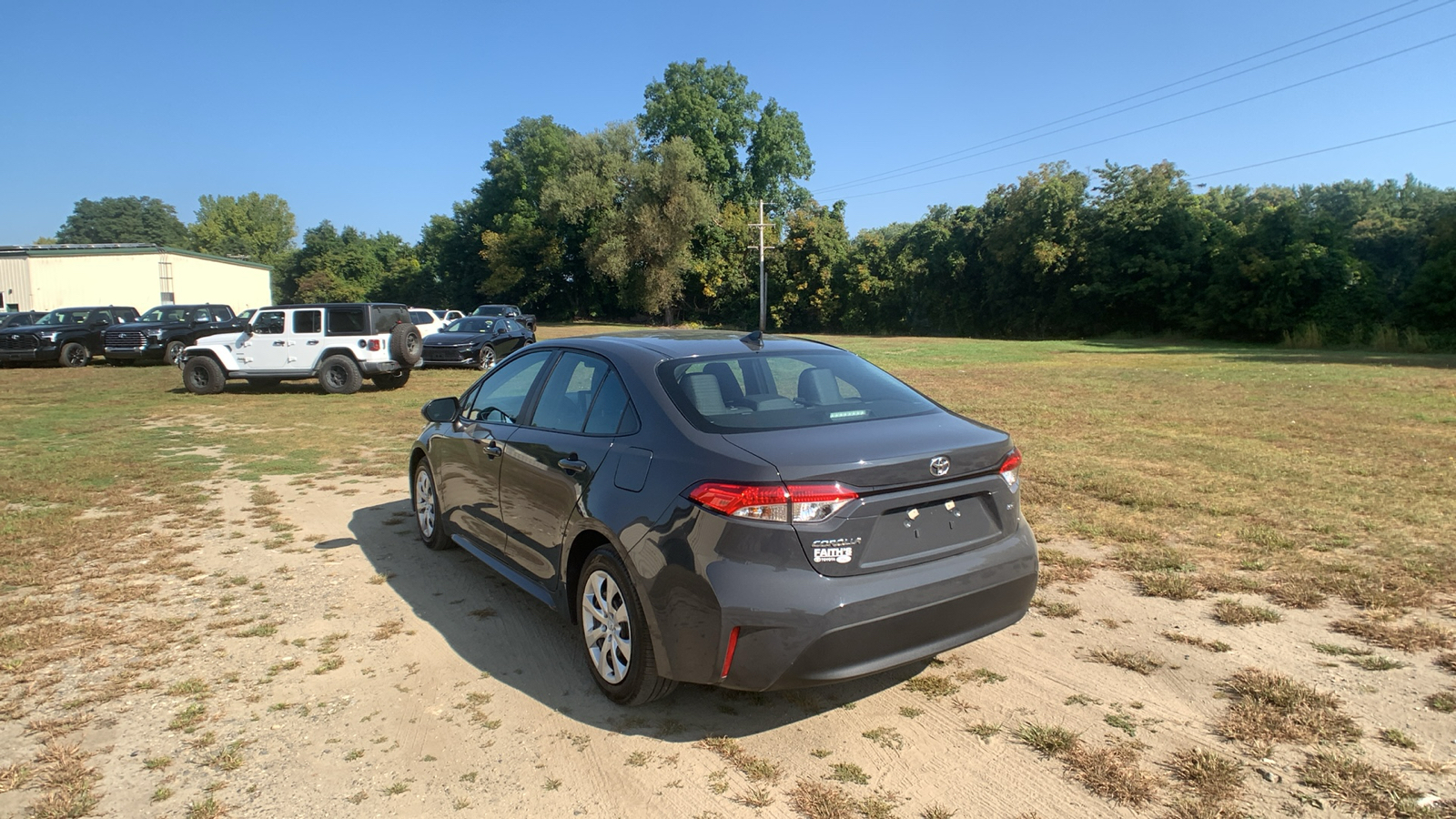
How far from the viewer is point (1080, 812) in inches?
108

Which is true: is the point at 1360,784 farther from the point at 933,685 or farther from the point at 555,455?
the point at 555,455

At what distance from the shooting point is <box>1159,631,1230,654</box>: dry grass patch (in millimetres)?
3980

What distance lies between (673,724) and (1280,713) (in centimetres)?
243

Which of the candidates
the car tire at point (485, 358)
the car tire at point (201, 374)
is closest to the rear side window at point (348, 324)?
the car tire at point (201, 374)

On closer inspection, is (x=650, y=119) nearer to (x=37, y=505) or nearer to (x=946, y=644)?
(x=37, y=505)

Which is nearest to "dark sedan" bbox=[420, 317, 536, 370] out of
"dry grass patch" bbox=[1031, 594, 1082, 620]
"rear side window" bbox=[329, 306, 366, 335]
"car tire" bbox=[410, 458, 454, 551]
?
"rear side window" bbox=[329, 306, 366, 335]

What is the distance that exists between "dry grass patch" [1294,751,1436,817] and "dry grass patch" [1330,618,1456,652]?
1.32 metres

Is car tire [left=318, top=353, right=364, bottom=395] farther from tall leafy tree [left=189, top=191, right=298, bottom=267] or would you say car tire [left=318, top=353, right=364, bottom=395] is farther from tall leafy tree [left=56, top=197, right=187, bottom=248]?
tall leafy tree [left=56, top=197, right=187, bottom=248]

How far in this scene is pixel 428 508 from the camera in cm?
601

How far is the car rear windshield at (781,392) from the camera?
359cm

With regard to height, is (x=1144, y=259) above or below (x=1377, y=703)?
above

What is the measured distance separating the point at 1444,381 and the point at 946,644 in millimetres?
18396

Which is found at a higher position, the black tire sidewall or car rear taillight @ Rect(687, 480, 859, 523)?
car rear taillight @ Rect(687, 480, 859, 523)

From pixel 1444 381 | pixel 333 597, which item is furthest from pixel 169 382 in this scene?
pixel 1444 381
